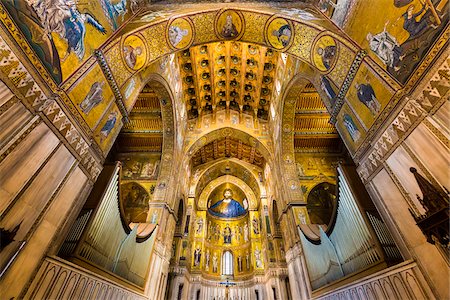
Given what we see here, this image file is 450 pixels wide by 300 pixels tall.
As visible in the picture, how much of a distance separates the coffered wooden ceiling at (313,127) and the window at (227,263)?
41.5 feet

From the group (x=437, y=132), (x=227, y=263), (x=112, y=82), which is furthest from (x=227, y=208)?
(x=437, y=132)

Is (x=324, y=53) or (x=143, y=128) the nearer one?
(x=324, y=53)

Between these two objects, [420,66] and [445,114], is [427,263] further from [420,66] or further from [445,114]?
[420,66]

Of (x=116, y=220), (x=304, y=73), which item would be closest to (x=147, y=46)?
(x=116, y=220)

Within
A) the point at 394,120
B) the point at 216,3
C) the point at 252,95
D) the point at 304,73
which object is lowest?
the point at 394,120

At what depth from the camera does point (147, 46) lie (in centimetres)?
650

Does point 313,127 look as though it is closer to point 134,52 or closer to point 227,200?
point 134,52

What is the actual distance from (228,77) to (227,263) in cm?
1696

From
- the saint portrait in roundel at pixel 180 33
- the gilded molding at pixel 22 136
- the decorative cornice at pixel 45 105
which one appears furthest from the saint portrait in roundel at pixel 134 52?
the gilded molding at pixel 22 136

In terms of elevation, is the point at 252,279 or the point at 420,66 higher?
the point at 420,66

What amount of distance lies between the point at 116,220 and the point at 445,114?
8139 millimetres

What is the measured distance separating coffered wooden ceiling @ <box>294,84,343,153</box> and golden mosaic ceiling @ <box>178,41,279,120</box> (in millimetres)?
2490

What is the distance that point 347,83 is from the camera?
17.7ft

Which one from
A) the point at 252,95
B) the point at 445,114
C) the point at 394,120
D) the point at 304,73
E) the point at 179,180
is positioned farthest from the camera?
the point at 252,95
